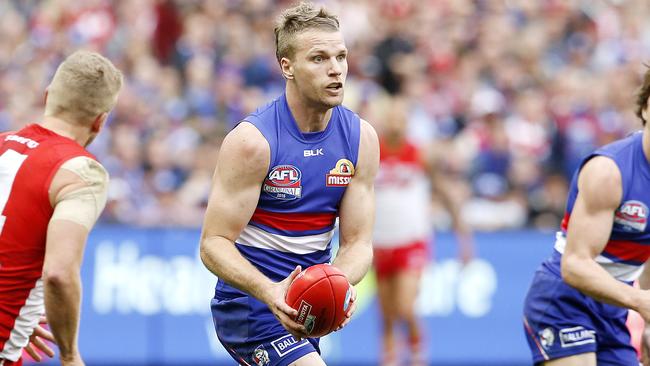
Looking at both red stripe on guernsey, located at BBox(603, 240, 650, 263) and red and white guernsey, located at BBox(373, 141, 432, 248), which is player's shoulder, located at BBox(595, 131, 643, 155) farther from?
red and white guernsey, located at BBox(373, 141, 432, 248)

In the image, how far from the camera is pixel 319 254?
6.51 meters

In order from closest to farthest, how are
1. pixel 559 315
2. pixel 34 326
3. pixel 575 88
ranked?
pixel 34 326 → pixel 559 315 → pixel 575 88

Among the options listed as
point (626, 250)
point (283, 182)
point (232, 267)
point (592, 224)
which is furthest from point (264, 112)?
point (626, 250)

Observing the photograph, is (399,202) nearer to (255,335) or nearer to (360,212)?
(360,212)

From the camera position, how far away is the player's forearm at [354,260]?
6.26m

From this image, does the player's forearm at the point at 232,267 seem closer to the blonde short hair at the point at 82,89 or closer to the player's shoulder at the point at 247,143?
the player's shoulder at the point at 247,143

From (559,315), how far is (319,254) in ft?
5.41

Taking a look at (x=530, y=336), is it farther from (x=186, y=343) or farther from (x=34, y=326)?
(x=186, y=343)

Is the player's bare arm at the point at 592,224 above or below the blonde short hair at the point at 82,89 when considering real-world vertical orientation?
below

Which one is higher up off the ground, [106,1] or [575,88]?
[106,1]

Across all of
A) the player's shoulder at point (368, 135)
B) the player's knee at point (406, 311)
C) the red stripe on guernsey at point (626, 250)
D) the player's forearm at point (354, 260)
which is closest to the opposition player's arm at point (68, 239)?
the player's forearm at point (354, 260)

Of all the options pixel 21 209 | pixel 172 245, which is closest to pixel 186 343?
pixel 172 245

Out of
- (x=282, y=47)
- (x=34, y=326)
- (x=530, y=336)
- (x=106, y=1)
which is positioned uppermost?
(x=106, y=1)

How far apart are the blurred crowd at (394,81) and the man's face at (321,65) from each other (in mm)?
6304
